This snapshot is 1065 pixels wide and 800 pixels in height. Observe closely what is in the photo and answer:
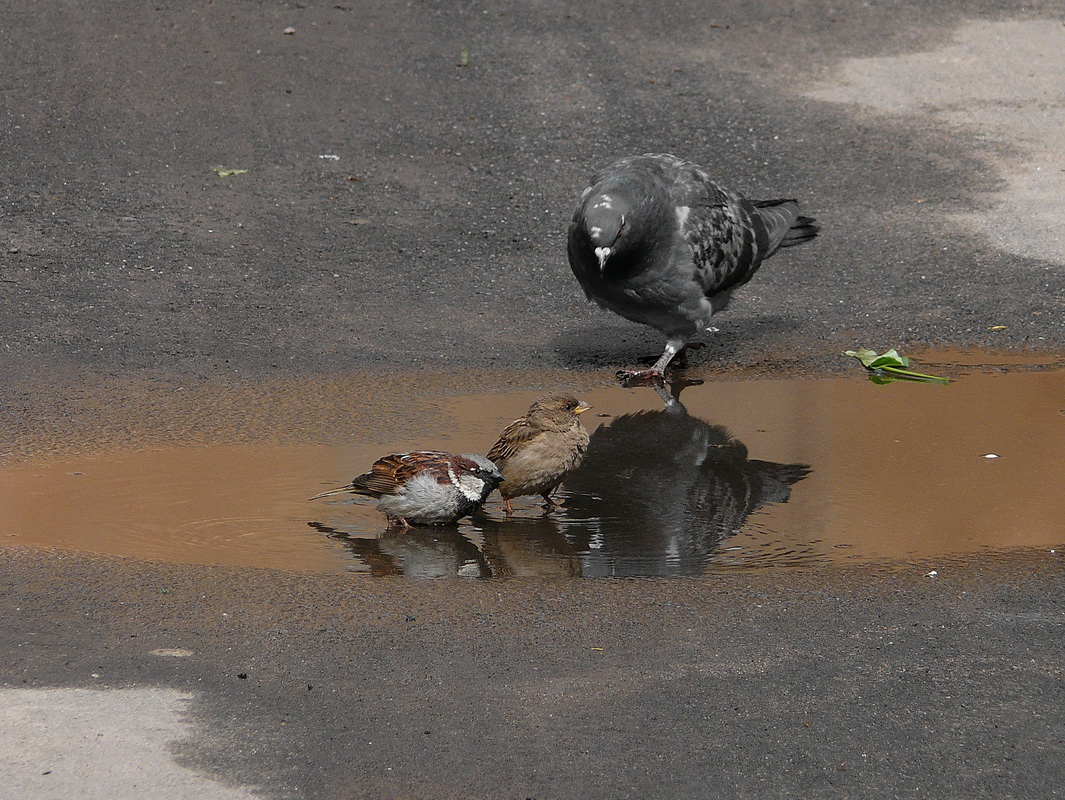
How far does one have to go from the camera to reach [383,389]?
7508 millimetres

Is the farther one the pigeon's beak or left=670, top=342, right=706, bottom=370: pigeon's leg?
left=670, top=342, right=706, bottom=370: pigeon's leg

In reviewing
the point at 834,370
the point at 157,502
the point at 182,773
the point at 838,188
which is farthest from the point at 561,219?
the point at 182,773

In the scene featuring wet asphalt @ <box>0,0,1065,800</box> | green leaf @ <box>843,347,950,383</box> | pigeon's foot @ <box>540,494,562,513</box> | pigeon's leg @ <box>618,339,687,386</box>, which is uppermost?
wet asphalt @ <box>0,0,1065,800</box>

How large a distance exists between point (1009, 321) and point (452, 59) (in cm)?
643

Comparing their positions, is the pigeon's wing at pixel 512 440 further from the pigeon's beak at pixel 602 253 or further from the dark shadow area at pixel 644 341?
the dark shadow area at pixel 644 341

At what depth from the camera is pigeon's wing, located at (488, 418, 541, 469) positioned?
19.7 feet

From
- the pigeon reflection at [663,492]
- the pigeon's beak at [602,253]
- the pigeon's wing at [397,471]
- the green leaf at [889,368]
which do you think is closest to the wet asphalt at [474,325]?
the green leaf at [889,368]

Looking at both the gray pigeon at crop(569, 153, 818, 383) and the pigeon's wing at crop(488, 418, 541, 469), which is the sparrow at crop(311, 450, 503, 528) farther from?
the gray pigeon at crop(569, 153, 818, 383)

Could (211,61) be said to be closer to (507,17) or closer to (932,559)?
(507,17)

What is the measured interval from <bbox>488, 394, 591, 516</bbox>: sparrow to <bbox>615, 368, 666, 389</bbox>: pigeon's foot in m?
1.69

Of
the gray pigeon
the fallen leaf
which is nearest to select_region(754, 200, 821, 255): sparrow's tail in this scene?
the gray pigeon

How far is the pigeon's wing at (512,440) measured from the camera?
6000 mm

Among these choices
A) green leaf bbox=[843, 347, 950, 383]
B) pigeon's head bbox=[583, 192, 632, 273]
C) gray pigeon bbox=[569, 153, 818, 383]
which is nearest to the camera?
pigeon's head bbox=[583, 192, 632, 273]

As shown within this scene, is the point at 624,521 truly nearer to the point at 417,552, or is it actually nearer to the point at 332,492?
the point at 417,552
